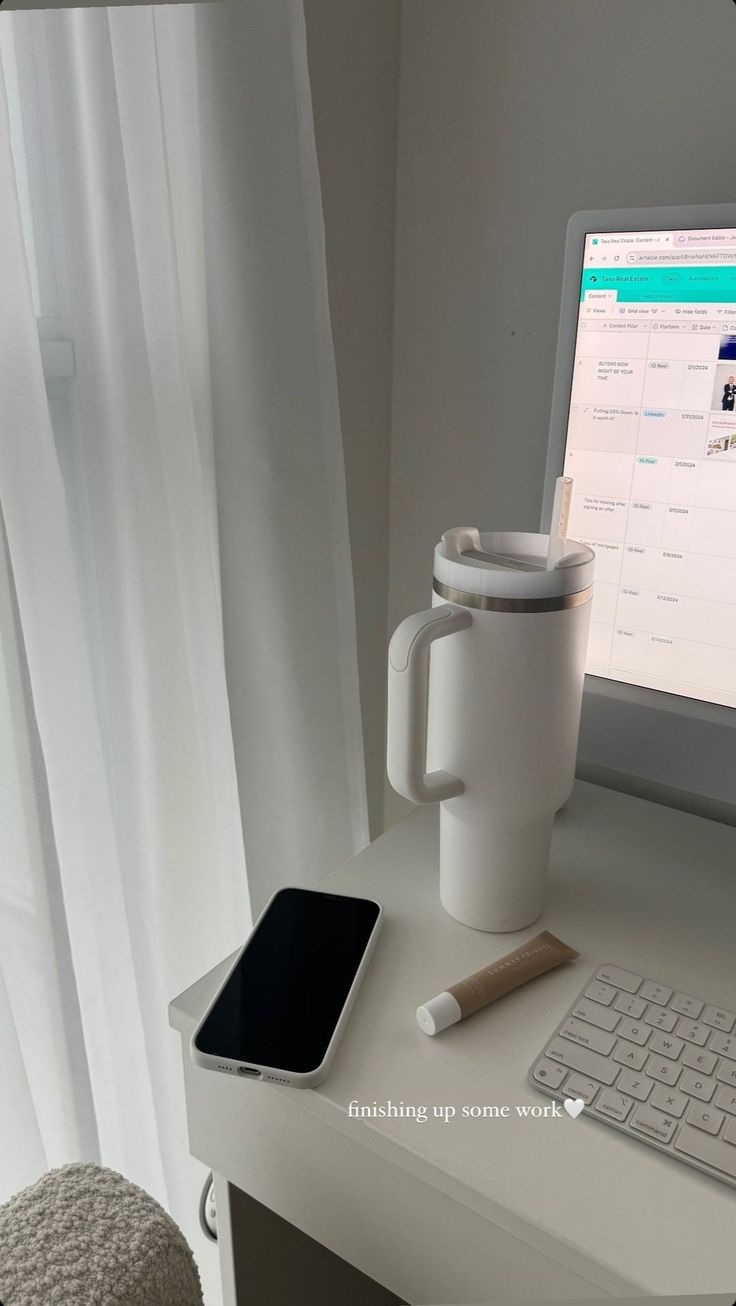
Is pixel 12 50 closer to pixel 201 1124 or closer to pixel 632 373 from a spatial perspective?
pixel 632 373

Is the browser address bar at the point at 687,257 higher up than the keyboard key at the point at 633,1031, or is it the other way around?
the browser address bar at the point at 687,257

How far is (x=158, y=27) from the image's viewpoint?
0.61m

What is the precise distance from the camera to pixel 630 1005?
540 mm

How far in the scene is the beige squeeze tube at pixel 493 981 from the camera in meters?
0.52

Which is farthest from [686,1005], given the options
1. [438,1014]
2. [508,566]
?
[508,566]

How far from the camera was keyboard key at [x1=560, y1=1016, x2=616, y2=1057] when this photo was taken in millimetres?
509

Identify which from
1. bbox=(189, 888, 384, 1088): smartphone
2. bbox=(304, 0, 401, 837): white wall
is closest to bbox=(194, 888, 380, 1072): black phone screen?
bbox=(189, 888, 384, 1088): smartphone

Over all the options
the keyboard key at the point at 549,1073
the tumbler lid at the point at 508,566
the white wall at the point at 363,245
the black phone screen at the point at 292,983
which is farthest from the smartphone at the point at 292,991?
the white wall at the point at 363,245

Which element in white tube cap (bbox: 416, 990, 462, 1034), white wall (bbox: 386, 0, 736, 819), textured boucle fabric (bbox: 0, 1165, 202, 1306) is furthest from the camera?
white wall (bbox: 386, 0, 736, 819)

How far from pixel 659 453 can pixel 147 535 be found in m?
0.38

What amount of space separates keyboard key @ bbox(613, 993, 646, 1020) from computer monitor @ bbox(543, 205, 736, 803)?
0.66 feet

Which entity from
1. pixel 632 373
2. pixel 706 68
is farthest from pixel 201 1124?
pixel 706 68

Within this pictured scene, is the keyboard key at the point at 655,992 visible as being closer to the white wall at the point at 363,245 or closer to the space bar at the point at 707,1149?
the space bar at the point at 707,1149

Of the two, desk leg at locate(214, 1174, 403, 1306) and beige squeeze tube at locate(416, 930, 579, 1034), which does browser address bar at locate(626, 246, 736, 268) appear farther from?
desk leg at locate(214, 1174, 403, 1306)
